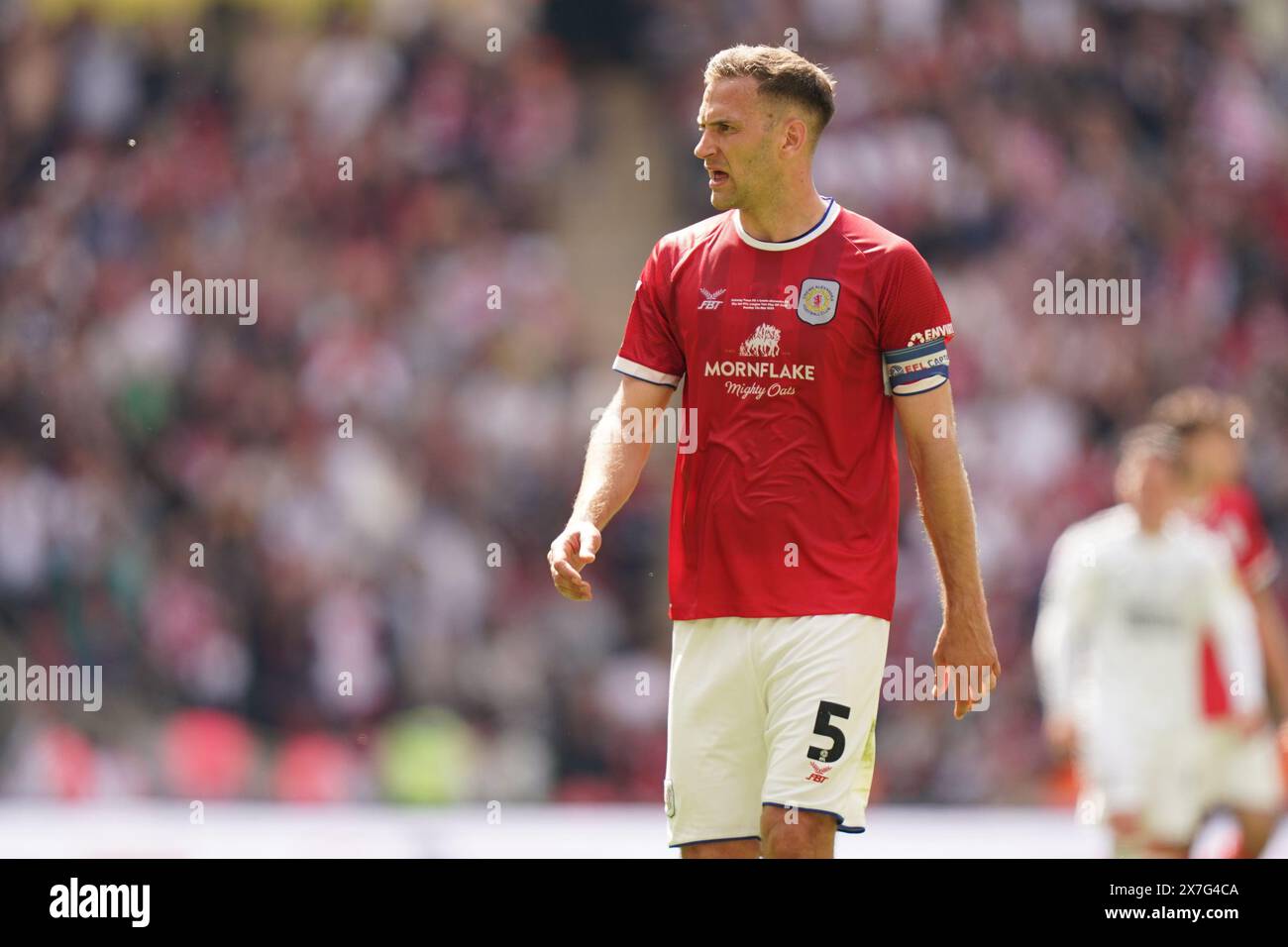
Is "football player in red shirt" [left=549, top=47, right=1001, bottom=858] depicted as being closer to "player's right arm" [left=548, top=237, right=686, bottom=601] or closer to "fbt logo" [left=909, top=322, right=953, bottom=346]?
"fbt logo" [left=909, top=322, right=953, bottom=346]

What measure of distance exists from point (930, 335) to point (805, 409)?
37 centimetres

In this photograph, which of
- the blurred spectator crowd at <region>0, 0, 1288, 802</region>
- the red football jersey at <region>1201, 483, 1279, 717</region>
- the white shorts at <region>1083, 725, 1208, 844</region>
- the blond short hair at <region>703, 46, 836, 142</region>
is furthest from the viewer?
the blurred spectator crowd at <region>0, 0, 1288, 802</region>

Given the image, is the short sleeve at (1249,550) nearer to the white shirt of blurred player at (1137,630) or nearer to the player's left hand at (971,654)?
the white shirt of blurred player at (1137,630)

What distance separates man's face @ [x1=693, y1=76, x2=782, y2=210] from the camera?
16.3 feet

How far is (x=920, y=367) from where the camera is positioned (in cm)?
491

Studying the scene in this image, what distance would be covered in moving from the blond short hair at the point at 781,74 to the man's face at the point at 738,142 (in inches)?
1.0

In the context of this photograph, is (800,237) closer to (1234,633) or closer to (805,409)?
(805,409)

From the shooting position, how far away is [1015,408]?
12328mm

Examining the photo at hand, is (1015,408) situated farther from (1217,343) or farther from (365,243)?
(365,243)

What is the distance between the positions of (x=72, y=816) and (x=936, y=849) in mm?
4126

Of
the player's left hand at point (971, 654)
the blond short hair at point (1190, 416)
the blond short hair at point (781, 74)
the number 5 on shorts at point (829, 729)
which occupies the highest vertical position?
the blond short hair at point (781, 74)

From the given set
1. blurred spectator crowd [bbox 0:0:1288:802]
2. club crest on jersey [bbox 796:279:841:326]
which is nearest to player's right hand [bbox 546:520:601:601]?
club crest on jersey [bbox 796:279:841:326]

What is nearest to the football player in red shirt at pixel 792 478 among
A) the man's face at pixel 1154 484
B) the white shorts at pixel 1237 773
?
the man's face at pixel 1154 484

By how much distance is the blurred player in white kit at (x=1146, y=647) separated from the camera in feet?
25.4
